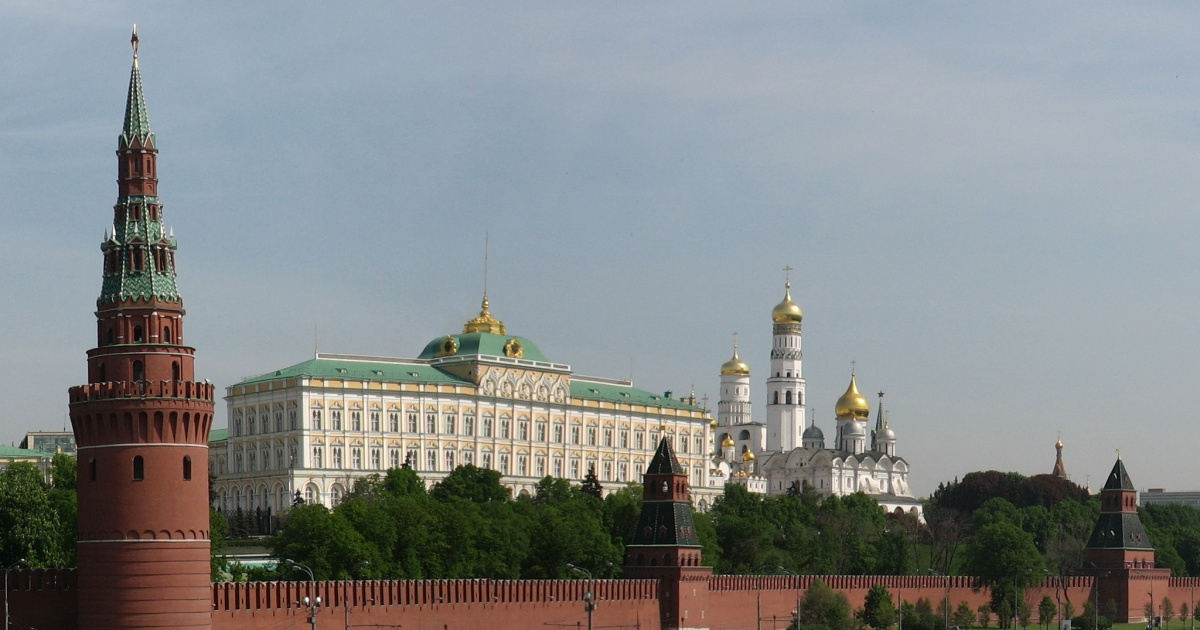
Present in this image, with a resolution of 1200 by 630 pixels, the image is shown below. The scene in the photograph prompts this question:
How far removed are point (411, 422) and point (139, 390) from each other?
319 ft

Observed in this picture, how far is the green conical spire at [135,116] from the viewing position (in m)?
86.6

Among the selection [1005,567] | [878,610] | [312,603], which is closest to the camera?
[312,603]

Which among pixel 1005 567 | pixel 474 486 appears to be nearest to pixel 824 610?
pixel 1005 567

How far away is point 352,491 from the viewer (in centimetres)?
16750

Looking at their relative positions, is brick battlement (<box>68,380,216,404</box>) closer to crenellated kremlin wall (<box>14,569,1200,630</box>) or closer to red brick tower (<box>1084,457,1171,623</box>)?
crenellated kremlin wall (<box>14,569,1200,630</box>)

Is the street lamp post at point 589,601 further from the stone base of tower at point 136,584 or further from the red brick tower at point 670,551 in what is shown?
the stone base of tower at point 136,584

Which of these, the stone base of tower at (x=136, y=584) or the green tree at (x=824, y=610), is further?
the green tree at (x=824, y=610)

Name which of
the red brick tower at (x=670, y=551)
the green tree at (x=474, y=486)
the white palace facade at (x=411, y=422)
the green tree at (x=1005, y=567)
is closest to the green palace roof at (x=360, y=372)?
the white palace facade at (x=411, y=422)

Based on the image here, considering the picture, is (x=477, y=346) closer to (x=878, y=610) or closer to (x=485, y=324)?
(x=485, y=324)

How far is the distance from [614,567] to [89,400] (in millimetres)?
51333

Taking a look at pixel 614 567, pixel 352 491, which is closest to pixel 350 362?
pixel 352 491

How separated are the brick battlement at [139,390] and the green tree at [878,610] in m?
56.6

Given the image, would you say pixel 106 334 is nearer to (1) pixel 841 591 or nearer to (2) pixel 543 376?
(1) pixel 841 591

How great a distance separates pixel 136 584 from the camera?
271 feet
